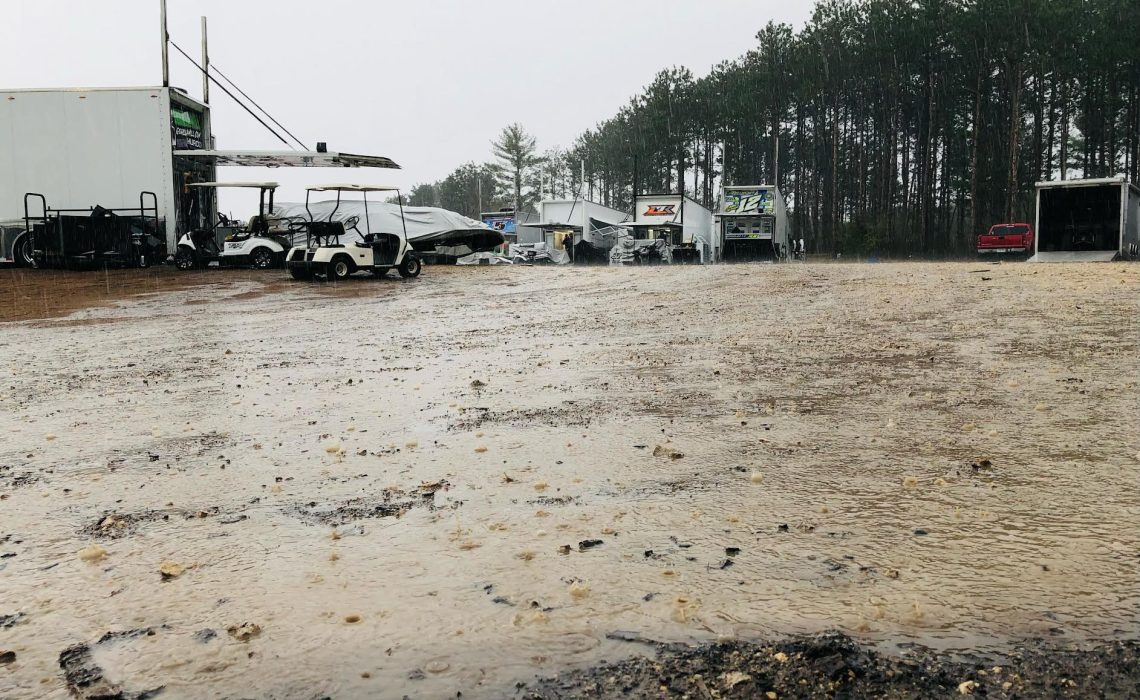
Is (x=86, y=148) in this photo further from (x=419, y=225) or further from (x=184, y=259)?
(x=419, y=225)

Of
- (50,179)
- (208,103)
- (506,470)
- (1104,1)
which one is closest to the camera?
(506,470)

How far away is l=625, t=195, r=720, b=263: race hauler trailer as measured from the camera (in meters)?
39.9

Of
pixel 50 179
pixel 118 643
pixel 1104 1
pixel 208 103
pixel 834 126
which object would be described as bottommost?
pixel 118 643

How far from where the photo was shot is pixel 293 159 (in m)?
25.1

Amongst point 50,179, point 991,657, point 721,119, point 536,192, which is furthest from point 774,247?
point 536,192

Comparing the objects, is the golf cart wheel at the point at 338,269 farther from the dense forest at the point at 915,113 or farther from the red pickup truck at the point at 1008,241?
the dense forest at the point at 915,113

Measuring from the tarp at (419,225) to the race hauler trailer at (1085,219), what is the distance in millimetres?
17086

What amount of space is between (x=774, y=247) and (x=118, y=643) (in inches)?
1419

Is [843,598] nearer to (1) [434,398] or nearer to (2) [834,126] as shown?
(1) [434,398]

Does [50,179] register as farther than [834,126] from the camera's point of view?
No

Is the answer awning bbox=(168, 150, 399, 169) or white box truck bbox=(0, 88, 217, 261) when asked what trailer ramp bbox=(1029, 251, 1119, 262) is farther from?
white box truck bbox=(0, 88, 217, 261)

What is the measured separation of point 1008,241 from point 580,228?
19360 millimetres

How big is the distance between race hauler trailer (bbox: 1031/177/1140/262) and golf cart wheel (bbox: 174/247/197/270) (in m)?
24.0

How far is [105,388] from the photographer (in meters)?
7.31
